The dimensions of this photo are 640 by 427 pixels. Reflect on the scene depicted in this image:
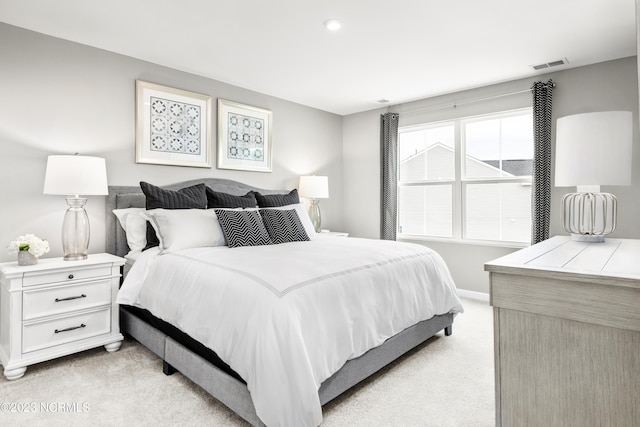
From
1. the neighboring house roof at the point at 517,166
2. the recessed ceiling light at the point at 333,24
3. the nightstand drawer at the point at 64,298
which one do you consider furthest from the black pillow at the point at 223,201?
the neighboring house roof at the point at 517,166

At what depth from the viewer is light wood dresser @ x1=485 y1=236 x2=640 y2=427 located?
41.1 inches

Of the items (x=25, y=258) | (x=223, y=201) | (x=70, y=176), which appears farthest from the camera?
(x=223, y=201)

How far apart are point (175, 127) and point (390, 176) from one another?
2.78 metres

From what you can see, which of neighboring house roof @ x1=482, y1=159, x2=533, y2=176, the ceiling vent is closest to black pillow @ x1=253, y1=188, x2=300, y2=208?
neighboring house roof @ x1=482, y1=159, x2=533, y2=176

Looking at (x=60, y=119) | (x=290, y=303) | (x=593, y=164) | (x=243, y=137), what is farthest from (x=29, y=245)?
(x=593, y=164)

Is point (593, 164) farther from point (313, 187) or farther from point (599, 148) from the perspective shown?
point (313, 187)

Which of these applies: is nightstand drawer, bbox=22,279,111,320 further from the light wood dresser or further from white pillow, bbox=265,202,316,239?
the light wood dresser

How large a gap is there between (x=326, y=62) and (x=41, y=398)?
3.32m

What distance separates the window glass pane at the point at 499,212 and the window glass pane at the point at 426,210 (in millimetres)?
254

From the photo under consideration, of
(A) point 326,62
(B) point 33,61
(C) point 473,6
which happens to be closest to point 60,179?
(B) point 33,61

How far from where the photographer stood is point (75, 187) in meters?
2.53

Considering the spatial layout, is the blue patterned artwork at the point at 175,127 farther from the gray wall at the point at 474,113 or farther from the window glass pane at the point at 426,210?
the window glass pane at the point at 426,210

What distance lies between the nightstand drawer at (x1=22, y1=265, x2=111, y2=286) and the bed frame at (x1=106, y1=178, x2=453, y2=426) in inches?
16.5

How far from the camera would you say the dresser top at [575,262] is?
1.08 m
